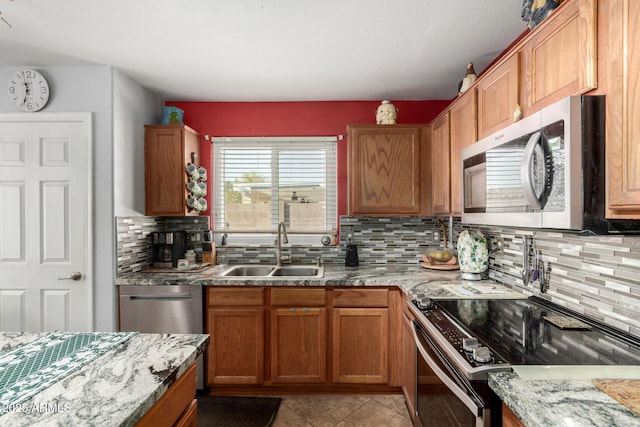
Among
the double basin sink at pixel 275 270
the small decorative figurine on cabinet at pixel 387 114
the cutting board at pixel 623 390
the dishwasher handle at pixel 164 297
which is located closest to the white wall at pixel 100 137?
the dishwasher handle at pixel 164 297

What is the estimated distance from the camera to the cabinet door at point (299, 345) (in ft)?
7.79

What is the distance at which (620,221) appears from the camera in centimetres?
98

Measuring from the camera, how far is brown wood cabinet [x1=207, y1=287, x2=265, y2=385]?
7.76 ft

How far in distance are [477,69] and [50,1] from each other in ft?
9.04

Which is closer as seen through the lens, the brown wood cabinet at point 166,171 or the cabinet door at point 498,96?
the cabinet door at point 498,96

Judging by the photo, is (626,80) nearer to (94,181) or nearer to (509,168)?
(509,168)

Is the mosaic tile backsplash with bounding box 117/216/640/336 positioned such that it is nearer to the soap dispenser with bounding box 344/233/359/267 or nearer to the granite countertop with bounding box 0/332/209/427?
the soap dispenser with bounding box 344/233/359/267

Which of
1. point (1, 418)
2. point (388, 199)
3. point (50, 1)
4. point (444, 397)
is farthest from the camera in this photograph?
point (388, 199)

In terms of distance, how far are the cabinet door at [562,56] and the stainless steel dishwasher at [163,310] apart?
2330mm

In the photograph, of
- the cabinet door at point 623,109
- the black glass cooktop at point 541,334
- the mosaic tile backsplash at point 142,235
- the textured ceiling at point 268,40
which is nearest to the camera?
the cabinet door at point 623,109

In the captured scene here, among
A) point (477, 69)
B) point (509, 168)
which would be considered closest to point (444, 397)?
point (509, 168)

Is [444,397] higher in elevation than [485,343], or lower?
lower

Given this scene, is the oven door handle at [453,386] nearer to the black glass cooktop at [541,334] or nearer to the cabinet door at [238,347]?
the black glass cooktop at [541,334]

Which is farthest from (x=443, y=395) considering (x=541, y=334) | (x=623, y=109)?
(x=623, y=109)
